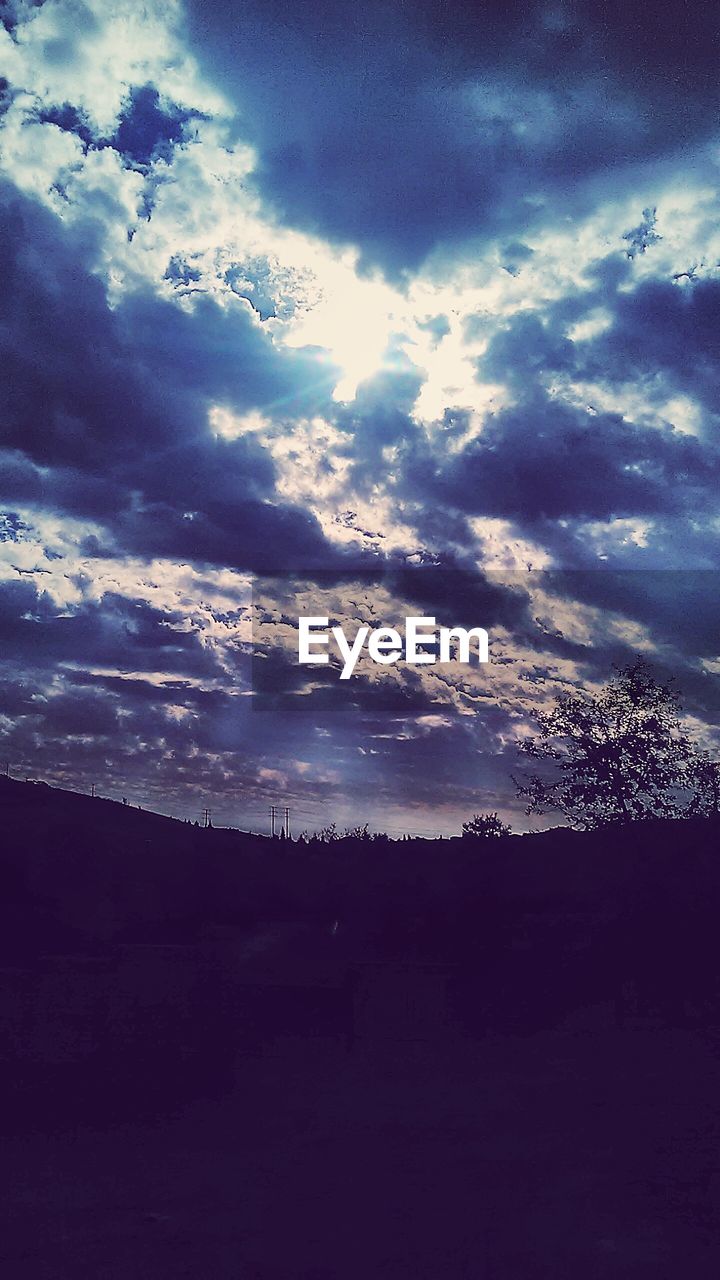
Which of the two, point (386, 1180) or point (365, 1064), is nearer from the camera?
point (386, 1180)

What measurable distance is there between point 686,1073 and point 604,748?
25.8m

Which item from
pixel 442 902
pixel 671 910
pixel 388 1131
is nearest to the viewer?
pixel 388 1131

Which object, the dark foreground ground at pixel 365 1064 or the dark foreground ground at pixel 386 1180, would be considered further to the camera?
the dark foreground ground at pixel 365 1064

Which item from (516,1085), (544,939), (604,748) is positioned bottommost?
(516,1085)

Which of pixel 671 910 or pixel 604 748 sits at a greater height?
pixel 604 748

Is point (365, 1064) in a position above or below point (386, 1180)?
below

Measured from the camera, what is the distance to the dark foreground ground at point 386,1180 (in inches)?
298

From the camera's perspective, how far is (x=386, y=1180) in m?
9.73

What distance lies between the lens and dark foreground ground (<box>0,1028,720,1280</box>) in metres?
7.56

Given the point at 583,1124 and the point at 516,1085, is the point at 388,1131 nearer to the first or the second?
the point at 583,1124

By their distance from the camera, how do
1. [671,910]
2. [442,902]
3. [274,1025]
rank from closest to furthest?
[274,1025], [671,910], [442,902]

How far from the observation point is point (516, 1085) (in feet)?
47.9

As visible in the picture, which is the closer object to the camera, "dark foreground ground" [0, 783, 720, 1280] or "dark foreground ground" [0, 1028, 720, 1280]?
"dark foreground ground" [0, 1028, 720, 1280]

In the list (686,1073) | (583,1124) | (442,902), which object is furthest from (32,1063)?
(442,902)
